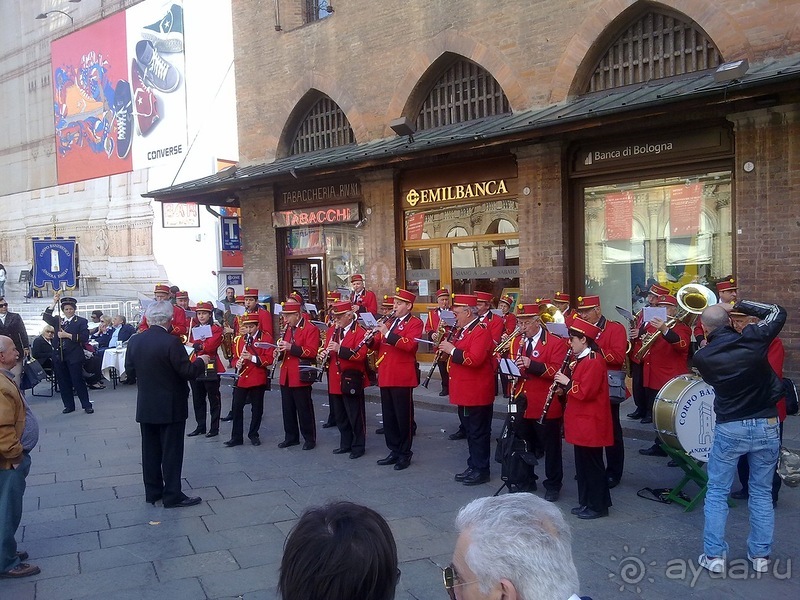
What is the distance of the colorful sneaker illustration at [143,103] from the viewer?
86.2 ft

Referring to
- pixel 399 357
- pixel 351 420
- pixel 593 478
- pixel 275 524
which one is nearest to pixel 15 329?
pixel 351 420

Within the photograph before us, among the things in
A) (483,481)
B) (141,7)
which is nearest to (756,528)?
(483,481)

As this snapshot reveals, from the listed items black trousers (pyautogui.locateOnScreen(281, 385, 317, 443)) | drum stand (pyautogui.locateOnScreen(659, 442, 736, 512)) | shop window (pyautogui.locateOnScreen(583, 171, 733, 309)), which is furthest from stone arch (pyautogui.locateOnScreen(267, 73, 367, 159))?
drum stand (pyautogui.locateOnScreen(659, 442, 736, 512))

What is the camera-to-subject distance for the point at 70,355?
12.5m

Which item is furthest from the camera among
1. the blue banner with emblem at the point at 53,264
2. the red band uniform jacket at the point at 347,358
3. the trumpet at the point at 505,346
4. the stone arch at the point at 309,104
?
the blue banner with emblem at the point at 53,264

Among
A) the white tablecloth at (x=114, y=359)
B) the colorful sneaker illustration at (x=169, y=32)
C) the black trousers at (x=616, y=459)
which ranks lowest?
the black trousers at (x=616, y=459)

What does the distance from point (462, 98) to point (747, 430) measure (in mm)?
10688

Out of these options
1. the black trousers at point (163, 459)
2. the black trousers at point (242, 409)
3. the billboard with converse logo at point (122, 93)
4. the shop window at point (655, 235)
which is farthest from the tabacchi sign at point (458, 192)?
the billboard with converse logo at point (122, 93)

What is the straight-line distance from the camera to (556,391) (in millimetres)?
6656

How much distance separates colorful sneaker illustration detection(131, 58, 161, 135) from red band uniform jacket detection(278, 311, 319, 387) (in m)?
19.5

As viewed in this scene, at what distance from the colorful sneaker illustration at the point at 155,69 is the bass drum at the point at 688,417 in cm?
2293

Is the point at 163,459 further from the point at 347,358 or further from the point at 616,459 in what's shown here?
the point at 616,459

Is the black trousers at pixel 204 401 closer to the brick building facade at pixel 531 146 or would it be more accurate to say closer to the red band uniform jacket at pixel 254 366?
the red band uniform jacket at pixel 254 366

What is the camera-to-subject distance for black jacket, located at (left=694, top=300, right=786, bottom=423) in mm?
5043
